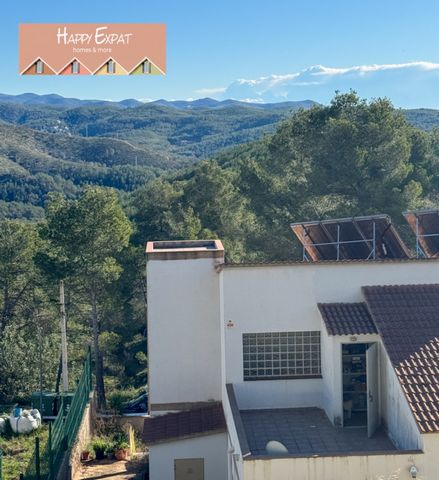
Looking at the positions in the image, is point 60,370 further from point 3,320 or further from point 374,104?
point 374,104

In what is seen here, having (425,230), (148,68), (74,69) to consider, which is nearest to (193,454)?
(425,230)

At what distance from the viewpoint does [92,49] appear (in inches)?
826

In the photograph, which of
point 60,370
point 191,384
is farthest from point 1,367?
point 191,384

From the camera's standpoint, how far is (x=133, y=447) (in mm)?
19734

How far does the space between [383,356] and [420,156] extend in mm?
23483

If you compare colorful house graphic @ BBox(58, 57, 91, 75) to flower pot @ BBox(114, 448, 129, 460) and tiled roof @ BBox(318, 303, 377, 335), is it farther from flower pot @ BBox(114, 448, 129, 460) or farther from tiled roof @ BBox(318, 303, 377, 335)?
flower pot @ BBox(114, 448, 129, 460)

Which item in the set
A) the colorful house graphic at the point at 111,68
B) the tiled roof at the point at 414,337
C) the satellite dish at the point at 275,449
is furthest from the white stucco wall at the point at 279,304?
the colorful house graphic at the point at 111,68

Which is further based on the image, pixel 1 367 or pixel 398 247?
pixel 1 367

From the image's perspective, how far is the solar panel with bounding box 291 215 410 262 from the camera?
58.0 feet

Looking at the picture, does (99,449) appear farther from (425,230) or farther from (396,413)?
(425,230)

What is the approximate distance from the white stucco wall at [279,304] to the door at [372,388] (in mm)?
1414

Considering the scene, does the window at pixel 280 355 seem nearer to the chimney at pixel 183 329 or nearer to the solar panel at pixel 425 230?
the chimney at pixel 183 329

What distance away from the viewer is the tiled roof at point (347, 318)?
46.5 ft

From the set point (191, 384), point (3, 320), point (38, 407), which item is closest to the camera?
point (191, 384)
